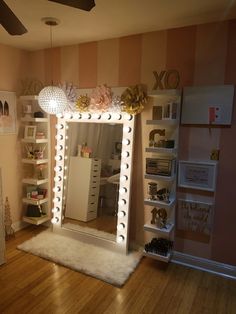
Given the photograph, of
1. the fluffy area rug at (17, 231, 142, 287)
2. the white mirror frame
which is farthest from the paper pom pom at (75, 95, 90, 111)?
the fluffy area rug at (17, 231, 142, 287)

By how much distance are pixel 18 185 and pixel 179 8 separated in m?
2.68

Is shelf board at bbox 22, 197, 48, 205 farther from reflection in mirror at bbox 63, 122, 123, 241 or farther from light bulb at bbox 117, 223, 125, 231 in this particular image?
light bulb at bbox 117, 223, 125, 231

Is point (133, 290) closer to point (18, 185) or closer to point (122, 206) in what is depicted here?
point (122, 206)

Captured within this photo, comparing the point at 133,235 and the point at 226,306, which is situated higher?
the point at 133,235

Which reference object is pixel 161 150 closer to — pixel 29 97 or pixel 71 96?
pixel 71 96

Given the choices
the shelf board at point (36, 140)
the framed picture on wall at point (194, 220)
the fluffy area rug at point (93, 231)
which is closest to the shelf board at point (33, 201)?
the fluffy area rug at point (93, 231)

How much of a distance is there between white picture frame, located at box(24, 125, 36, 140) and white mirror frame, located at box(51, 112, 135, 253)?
0.31 meters

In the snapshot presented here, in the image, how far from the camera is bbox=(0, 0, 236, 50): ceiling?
1.85m

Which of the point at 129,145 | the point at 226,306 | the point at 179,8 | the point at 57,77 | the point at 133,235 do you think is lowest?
the point at 226,306

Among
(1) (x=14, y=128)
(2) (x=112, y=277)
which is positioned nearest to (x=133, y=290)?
(2) (x=112, y=277)

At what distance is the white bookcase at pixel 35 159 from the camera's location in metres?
3.14

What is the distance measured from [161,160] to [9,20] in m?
1.63

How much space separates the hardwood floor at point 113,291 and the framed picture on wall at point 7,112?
148cm

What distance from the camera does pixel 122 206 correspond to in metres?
2.70
